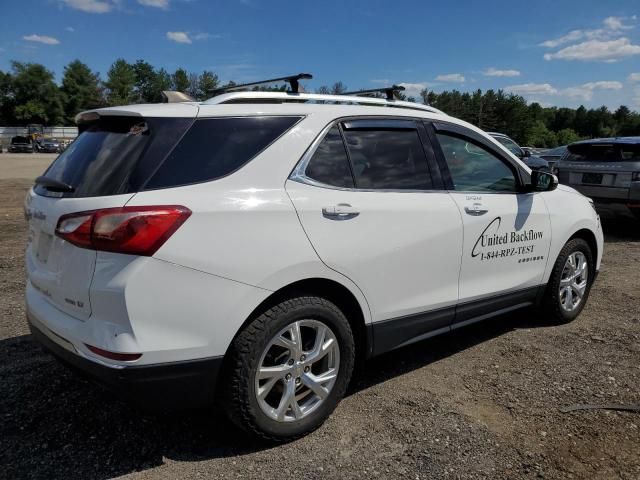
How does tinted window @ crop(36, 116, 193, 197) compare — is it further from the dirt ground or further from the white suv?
the dirt ground

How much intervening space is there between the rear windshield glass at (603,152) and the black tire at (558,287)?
4604 mm

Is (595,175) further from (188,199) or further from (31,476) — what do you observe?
(31,476)

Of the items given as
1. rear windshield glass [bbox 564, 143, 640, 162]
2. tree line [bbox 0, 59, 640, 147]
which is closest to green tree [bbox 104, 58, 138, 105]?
tree line [bbox 0, 59, 640, 147]

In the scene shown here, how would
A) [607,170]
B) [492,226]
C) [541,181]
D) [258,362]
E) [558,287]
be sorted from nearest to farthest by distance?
[258,362], [492,226], [541,181], [558,287], [607,170]

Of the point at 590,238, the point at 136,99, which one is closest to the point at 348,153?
the point at 590,238

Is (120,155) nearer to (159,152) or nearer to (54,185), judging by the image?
(159,152)

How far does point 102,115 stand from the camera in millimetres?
2764

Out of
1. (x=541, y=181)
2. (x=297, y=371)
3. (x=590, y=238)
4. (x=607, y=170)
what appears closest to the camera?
(x=297, y=371)

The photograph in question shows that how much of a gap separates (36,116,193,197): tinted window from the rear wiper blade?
0.07 ft

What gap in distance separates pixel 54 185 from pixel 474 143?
2.79m

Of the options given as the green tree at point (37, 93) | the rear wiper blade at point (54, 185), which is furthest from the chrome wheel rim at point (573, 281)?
the green tree at point (37, 93)

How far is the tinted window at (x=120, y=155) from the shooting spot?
7.77 ft

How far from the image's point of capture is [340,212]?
111 inches

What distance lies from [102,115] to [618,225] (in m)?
10.2
